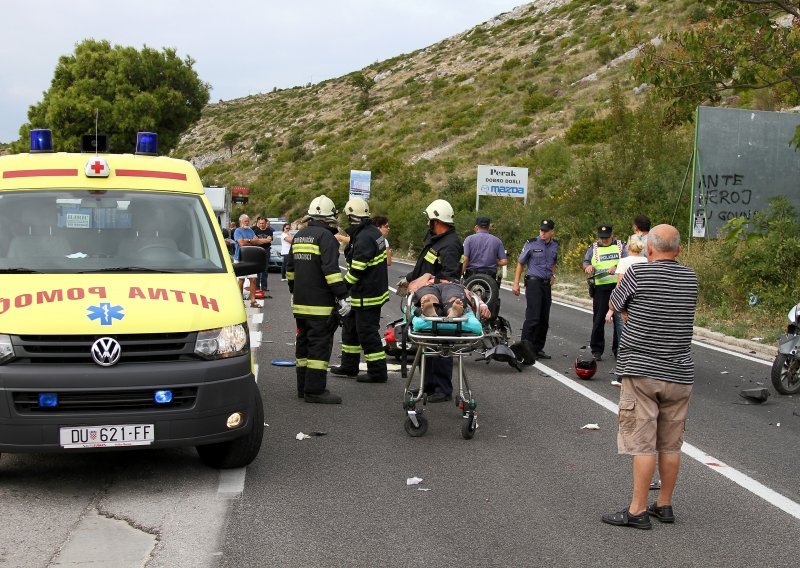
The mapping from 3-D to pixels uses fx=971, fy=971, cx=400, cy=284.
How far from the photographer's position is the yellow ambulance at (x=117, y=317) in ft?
19.9

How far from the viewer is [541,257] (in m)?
13.3

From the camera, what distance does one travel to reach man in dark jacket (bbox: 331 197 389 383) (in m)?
10.5

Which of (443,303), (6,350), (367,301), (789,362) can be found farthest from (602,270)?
(6,350)

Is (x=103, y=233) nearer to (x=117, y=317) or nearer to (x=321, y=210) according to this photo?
(x=117, y=317)

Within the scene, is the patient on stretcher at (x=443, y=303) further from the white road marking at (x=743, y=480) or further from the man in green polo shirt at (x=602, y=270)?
the man in green polo shirt at (x=602, y=270)

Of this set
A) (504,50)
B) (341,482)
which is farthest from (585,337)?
(504,50)

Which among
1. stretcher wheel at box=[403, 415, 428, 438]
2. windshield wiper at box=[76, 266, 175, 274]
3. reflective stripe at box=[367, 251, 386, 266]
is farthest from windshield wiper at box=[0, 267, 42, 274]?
reflective stripe at box=[367, 251, 386, 266]

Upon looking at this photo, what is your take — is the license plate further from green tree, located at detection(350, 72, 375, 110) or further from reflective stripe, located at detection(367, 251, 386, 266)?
green tree, located at detection(350, 72, 375, 110)

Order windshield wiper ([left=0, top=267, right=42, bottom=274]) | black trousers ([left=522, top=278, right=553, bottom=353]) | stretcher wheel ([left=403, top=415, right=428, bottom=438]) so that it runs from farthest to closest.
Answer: black trousers ([left=522, top=278, right=553, bottom=353])
stretcher wheel ([left=403, top=415, right=428, bottom=438])
windshield wiper ([left=0, top=267, right=42, bottom=274])

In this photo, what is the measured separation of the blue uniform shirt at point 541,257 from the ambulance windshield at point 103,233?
258 inches

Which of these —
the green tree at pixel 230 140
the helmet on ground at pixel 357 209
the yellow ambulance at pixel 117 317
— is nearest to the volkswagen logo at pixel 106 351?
the yellow ambulance at pixel 117 317

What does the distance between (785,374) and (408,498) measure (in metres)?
6.19

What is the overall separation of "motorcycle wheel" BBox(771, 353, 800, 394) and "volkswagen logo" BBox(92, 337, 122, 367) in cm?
757

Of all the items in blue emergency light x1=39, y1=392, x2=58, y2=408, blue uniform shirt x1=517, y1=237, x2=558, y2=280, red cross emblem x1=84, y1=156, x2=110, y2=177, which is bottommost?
blue emergency light x1=39, y1=392, x2=58, y2=408
